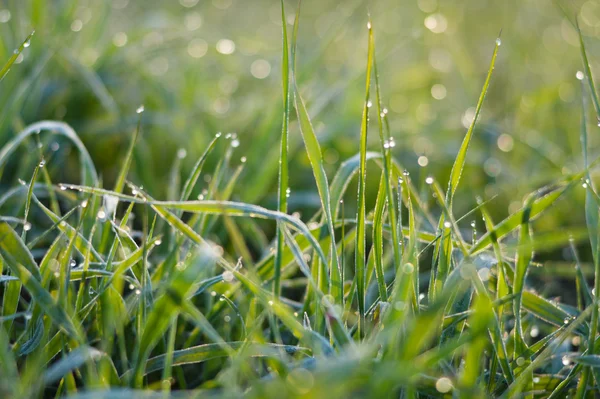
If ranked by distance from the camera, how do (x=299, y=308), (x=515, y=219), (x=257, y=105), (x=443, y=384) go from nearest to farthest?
(x=443, y=384) → (x=515, y=219) → (x=299, y=308) → (x=257, y=105)

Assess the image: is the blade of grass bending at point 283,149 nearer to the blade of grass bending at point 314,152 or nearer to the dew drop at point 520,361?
the blade of grass bending at point 314,152

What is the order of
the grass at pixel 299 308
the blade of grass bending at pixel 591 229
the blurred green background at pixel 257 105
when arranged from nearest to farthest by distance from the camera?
1. the grass at pixel 299 308
2. the blade of grass bending at pixel 591 229
3. the blurred green background at pixel 257 105

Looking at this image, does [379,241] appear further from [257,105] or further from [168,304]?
[257,105]

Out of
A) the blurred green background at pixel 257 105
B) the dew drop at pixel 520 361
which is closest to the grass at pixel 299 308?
the dew drop at pixel 520 361

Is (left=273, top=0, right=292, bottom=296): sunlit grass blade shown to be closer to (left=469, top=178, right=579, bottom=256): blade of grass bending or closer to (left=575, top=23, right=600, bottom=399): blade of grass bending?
(left=469, top=178, right=579, bottom=256): blade of grass bending

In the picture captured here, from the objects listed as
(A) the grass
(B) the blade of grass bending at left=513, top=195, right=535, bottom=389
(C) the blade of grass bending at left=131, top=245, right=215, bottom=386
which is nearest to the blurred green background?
(A) the grass

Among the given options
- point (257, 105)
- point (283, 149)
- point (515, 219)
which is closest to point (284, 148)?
point (283, 149)

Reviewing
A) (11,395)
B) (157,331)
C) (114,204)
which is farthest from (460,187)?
(11,395)

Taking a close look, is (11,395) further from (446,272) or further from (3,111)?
(3,111)
